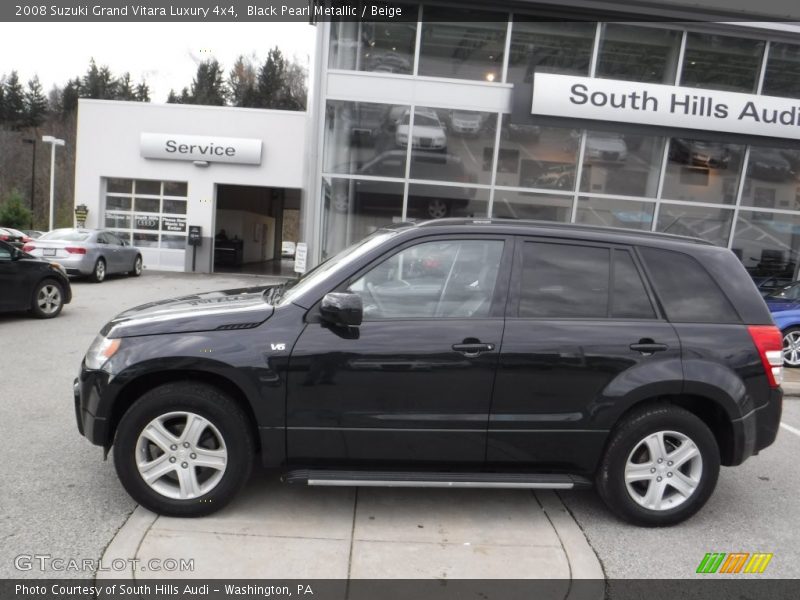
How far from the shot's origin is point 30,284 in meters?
9.01

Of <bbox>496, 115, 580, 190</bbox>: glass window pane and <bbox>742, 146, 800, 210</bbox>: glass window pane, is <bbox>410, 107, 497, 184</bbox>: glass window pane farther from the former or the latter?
<bbox>742, 146, 800, 210</bbox>: glass window pane

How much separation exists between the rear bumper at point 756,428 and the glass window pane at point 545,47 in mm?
11868

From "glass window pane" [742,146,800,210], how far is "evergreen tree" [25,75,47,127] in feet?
250

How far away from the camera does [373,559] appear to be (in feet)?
9.90

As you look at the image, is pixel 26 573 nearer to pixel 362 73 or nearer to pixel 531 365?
pixel 531 365

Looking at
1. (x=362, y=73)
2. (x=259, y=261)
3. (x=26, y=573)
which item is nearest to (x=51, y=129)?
(x=259, y=261)

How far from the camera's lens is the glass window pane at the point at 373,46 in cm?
1362

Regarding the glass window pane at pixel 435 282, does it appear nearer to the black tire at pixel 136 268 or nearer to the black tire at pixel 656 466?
the black tire at pixel 656 466

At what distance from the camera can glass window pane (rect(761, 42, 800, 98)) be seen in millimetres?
14102

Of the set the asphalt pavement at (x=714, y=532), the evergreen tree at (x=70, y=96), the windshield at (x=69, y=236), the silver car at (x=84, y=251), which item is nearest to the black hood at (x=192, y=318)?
the asphalt pavement at (x=714, y=532)

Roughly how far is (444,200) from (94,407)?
11.6 meters

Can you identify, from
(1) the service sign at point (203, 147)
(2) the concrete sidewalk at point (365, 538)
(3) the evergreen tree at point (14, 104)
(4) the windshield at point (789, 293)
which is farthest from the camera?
(3) the evergreen tree at point (14, 104)

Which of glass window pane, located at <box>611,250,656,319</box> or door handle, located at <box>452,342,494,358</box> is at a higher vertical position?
glass window pane, located at <box>611,250,656,319</box>

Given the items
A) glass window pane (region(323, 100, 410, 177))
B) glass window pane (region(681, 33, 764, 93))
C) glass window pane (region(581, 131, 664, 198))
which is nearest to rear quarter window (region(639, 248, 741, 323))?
glass window pane (region(323, 100, 410, 177))
